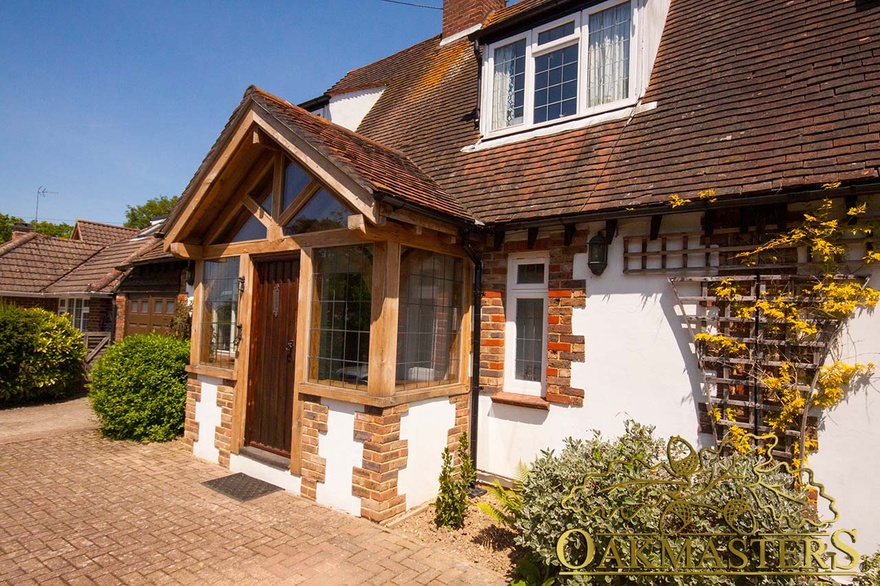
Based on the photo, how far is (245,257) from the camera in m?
7.12

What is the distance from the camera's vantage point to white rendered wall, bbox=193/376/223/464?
24.0 ft

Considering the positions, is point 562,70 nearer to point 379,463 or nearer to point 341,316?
point 341,316

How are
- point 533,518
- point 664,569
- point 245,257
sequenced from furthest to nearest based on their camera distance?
point 245,257
point 533,518
point 664,569

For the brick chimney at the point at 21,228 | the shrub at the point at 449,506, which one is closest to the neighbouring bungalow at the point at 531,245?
the shrub at the point at 449,506

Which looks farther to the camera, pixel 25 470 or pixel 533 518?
pixel 25 470

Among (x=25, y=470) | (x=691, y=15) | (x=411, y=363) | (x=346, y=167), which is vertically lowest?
(x=25, y=470)

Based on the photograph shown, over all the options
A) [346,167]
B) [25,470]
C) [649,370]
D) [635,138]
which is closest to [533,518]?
[649,370]

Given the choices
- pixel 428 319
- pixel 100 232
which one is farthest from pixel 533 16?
pixel 100 232

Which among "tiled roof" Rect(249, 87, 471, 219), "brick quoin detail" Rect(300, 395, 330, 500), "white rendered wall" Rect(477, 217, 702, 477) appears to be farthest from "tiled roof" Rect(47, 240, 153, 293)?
"white rendered wall" Rect(477, 217, 702, 477)

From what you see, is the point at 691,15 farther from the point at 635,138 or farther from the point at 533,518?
the point at 533,518

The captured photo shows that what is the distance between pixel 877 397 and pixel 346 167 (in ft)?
17.2

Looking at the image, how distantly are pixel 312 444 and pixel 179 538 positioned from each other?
1627 mm

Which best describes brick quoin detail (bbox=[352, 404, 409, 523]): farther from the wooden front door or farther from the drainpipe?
the wooden front door

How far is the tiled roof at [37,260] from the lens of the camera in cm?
1656
